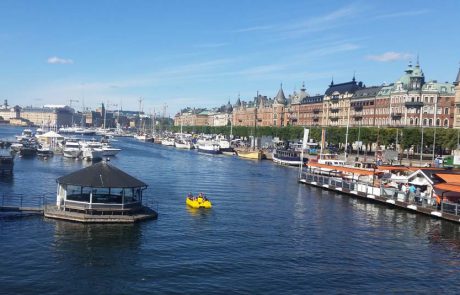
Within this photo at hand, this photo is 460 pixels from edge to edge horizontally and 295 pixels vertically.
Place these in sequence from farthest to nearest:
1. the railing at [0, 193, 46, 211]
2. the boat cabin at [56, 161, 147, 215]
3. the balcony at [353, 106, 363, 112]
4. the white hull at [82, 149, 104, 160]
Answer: the balcony at [353, 106, 363, 112], the white hull at [82, 149, 104, 160], the railing at [0, 193, 46, 211], the boat cabin at [56, 161, 147, 215]

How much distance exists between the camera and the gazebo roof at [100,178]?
42719 mm

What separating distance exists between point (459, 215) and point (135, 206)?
3126 centimetres

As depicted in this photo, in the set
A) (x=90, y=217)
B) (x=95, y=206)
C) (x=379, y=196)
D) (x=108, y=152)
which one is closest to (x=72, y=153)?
(x=108, y=152)

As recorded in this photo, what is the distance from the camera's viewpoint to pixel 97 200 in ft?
145

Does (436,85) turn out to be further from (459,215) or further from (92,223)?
(92,223)

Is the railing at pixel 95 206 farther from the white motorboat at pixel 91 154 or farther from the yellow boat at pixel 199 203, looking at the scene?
the white motorboat at pixel 91 154

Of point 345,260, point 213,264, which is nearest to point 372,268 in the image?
point 345,260

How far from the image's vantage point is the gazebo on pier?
42.6 meters

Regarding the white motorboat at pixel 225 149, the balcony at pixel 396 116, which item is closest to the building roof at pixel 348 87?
the balcony at pixel 396 116

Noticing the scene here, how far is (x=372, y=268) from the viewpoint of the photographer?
1363 inches

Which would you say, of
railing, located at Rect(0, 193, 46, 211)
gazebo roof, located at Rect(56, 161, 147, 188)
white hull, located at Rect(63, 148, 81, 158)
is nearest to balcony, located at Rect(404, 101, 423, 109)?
white hull, located at Rect(63, 148, 81, 158)

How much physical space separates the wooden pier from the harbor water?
48.8 inches

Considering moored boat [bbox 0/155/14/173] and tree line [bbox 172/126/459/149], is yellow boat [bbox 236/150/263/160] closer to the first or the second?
tree line [bbox 172/126/459/149]

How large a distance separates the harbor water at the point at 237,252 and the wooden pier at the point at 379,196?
1239 mm
